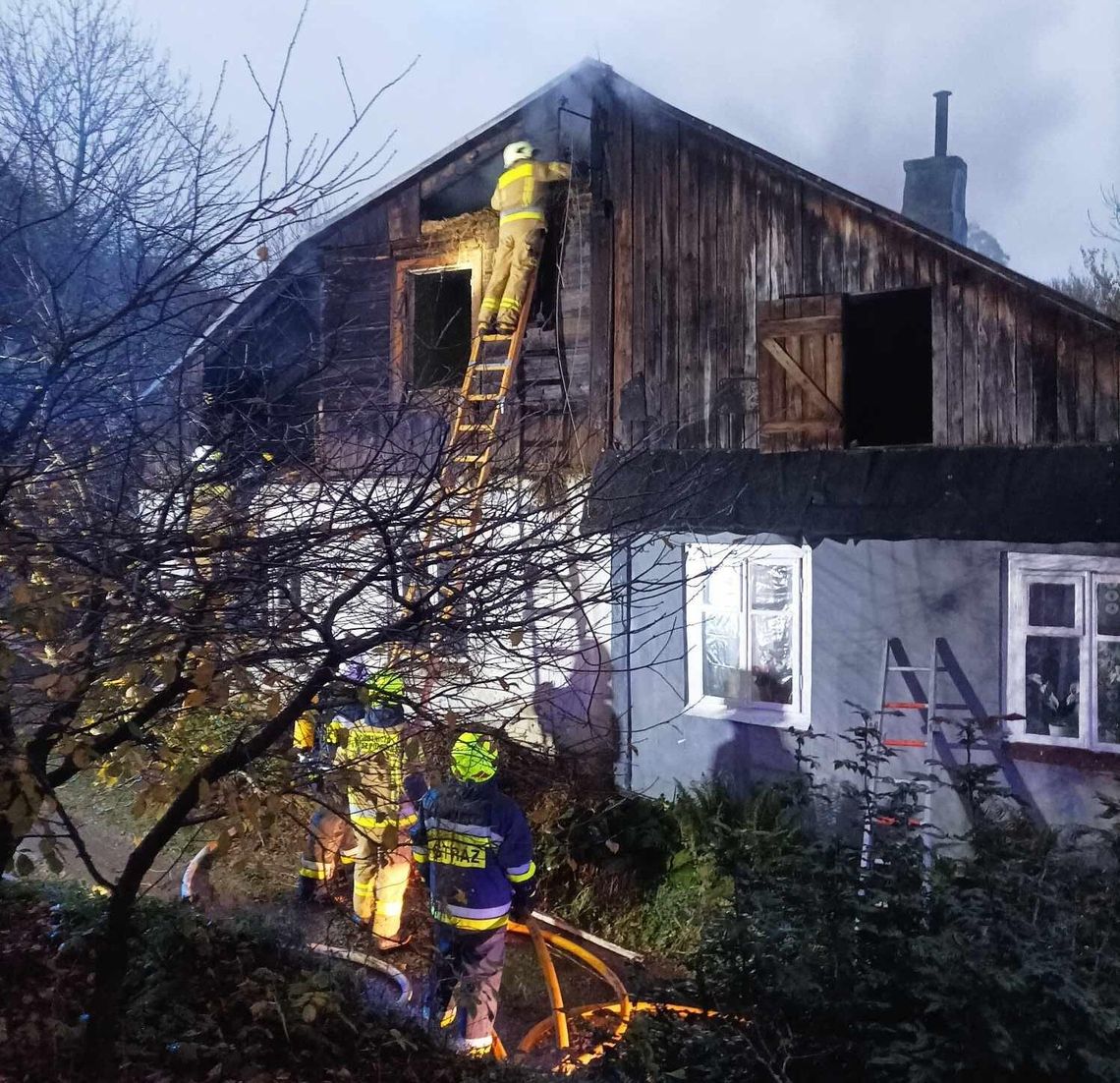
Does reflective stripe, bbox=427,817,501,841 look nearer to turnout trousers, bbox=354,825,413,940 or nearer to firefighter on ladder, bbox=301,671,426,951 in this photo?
firefighter on ladder, bbox=301,671,426,951

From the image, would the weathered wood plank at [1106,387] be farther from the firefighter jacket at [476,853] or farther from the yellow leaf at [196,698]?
the yellow leaf at [196,698]

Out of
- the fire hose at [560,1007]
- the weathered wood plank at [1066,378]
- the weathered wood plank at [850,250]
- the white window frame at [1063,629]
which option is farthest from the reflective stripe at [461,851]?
the weathered wood plank at [850,250]

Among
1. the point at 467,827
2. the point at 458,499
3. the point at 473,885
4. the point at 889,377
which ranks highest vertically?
the point at 889,377

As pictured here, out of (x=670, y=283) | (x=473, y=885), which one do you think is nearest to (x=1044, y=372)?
(x=670, y=283)

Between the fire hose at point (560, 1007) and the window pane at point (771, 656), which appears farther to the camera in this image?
the window pane at point (771, 656)

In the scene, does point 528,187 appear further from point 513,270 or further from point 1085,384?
point 1085,384

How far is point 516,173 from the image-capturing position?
9.77 metres

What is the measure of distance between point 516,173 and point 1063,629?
666 centimetres

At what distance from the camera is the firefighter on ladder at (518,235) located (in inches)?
382

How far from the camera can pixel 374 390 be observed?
14.5 ft

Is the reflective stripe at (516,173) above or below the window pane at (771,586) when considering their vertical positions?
above

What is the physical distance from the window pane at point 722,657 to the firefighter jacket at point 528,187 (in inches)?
176

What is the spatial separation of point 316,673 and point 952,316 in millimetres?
6561

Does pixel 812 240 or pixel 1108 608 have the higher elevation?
pixel 812 240
